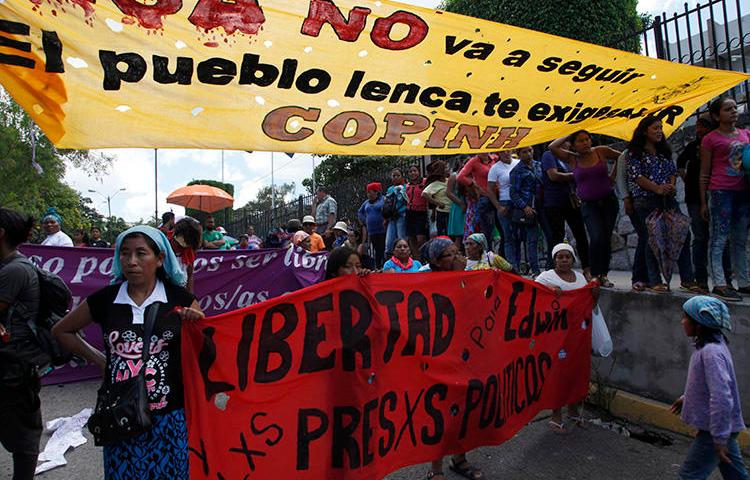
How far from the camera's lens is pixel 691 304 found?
3.26 m

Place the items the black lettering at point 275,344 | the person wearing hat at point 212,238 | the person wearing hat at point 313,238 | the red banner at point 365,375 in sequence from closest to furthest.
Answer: the red banner at point 365,375 < the black lettering at point 275,344 < the person wearing hat at point 313,238 < the person wearing hat at point 212,238

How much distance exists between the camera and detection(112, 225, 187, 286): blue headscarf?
267 cm

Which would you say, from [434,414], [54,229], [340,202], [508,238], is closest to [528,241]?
[508,238]

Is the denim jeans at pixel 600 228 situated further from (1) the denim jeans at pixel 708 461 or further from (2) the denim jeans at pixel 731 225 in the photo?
(1) the denim jeans at pixel 708 461

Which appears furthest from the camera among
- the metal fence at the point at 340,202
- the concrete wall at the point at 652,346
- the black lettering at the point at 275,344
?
the metal fence at the point at 340,202

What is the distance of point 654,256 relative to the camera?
210 inches

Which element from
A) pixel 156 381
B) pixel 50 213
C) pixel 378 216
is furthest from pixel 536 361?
pixel 50 213

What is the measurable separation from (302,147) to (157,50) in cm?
87

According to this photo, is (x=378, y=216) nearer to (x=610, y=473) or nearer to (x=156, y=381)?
(x=610, y=473)

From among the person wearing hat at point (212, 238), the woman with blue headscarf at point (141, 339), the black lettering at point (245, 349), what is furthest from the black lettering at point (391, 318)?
the person wearing hat at point (212, 238)

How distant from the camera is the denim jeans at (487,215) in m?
7.91

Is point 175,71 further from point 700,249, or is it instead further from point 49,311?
point 700,249

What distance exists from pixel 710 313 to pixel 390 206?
663cm

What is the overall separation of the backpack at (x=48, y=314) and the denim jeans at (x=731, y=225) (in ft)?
16.8
